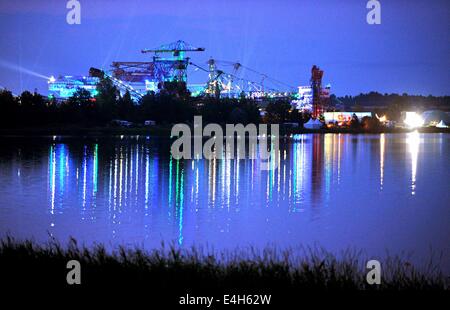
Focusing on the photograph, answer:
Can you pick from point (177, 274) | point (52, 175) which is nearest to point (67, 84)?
point (52, 175)

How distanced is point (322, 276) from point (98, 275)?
3223mm

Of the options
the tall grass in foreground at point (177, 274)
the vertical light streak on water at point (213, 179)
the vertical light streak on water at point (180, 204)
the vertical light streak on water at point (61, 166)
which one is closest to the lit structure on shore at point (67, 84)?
the vertical light streak on water at point (61, 166)

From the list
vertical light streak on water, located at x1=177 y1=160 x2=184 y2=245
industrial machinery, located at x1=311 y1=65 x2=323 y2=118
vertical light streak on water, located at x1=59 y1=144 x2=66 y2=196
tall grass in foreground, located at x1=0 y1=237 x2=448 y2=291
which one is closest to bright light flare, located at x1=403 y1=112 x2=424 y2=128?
industrial machinery, located at x1=311 y1=65 x2=323 y2=118

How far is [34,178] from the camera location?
29422 mm

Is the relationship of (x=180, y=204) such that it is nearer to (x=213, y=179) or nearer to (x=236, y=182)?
(x=236, y=182)

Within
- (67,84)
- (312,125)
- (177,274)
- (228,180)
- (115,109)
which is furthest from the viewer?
(67,84)

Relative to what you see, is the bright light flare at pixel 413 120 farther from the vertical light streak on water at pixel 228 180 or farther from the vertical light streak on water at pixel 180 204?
the vertical light streak on water at pixel 180 204

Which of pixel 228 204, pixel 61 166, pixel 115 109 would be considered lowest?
pixel 228 204

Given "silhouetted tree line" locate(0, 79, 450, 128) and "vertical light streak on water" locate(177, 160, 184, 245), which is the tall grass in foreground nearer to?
"vertical light streak on water" locate(177, 160, 184, 245)

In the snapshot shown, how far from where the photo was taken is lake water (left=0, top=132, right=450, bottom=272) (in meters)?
16.8

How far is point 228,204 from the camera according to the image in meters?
22.5

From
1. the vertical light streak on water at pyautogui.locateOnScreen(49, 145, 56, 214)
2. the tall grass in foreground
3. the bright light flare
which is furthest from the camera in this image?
the bright light flare
